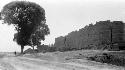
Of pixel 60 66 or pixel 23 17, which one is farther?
pixel 23 17

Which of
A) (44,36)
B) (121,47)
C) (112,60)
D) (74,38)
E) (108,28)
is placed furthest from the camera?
(44,36)

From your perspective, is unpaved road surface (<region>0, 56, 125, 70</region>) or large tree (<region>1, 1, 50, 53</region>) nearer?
unpaved road surface (<region>0, 56, 125, 70</region>)

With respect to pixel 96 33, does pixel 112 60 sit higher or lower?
lower

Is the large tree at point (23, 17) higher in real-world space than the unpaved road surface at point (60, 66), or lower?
higher

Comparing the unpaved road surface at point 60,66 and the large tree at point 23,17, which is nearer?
the unpaved road surface at point 60,66

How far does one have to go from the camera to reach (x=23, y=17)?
196 ft

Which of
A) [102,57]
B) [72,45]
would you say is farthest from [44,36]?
[102,57]

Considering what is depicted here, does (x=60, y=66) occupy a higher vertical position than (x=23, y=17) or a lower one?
lower

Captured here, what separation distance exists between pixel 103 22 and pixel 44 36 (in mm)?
22215

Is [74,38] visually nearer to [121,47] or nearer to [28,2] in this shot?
[28,2]

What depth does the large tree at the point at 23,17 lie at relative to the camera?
59.1 m

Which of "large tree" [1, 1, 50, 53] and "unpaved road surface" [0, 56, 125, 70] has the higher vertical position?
"large tree" [1, 1, 50, 53]

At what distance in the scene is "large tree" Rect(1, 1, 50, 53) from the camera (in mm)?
59062

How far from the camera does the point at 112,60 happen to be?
2723cm
